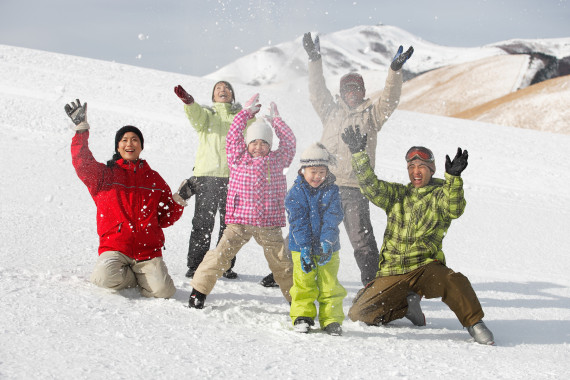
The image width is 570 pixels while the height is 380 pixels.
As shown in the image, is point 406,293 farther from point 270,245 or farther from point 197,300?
point 197,300

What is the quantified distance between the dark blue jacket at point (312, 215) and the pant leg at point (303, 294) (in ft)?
0.52

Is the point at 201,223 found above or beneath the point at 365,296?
above

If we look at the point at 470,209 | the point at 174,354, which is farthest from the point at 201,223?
the point at 470,209

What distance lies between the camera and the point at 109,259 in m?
3.80

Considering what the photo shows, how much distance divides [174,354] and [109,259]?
124 centimetres

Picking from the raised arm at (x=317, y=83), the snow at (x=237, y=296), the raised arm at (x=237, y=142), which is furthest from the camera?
the raised arm at (x=317, y=83)

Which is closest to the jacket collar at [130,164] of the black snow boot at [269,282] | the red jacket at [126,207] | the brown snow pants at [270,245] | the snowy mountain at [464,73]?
the red jacket at [126,207]

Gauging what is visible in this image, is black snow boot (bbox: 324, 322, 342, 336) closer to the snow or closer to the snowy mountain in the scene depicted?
the snow

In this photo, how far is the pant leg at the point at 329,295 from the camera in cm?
343

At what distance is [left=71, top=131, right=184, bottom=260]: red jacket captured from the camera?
3.87 meters

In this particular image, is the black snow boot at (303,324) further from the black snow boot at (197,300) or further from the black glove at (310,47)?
the black glove at (310,47)

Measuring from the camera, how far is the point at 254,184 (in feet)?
12.5

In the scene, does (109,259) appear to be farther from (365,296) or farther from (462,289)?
(462,289)

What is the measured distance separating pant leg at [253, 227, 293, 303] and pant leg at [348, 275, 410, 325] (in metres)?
0.50
